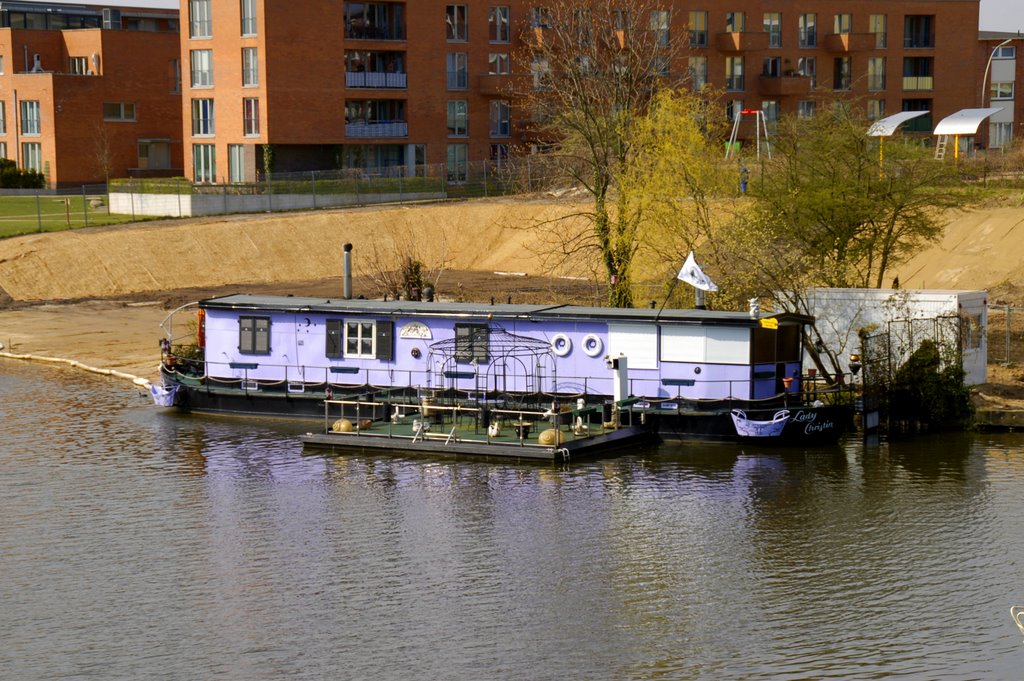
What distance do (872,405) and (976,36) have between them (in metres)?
84.4

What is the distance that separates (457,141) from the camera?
10388cm

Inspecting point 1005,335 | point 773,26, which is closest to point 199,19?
point 773,26

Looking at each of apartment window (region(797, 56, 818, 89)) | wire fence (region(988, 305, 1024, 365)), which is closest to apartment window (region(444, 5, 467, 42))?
apartment window (region(797, 56, 818, 89))

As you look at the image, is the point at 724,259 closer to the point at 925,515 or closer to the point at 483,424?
the point at 483,424

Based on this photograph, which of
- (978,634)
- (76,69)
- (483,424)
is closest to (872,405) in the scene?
(483,424)

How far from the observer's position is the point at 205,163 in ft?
321

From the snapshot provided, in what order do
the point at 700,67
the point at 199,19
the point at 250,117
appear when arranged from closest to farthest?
1. the point at 250,117
2. the point at 199,19
3. the point at 700,67

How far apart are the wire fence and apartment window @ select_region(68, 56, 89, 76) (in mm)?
82748

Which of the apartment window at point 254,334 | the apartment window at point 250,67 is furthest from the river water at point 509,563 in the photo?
the apartment window at point 250,67

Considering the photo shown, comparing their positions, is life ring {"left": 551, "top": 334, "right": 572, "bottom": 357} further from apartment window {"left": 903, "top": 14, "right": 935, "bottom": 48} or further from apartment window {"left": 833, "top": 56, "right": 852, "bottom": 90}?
apartment window {"left": 903, "top": 14, "right": 935, "bottom": 48}

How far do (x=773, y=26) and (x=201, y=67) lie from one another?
44.7 m

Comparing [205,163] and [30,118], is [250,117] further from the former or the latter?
[30,118]

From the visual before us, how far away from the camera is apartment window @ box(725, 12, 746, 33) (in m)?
111

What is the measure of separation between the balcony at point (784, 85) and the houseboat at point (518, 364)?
6986 cm
